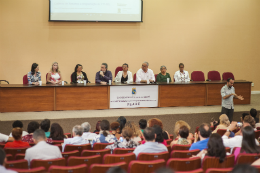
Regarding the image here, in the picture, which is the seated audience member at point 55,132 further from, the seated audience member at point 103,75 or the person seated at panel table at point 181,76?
the person seated at panel table at point 181,76

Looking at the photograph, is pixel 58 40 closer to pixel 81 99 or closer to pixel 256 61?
pixel 81 99

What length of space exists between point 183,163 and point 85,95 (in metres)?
5.47

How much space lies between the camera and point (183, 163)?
9.34 feet

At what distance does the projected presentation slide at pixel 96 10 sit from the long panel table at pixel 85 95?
327 centimetres

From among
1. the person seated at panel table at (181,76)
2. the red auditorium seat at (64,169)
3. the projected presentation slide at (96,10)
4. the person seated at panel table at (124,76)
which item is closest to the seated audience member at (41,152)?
the red auditorium seat at (64,169)

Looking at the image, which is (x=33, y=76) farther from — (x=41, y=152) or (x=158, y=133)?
(x=158, y=133)

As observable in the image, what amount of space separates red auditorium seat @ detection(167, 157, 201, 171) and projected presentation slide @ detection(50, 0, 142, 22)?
821 centimetres

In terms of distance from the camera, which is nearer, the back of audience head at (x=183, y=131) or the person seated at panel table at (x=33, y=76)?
the back of audience head at (x=183, y=131)

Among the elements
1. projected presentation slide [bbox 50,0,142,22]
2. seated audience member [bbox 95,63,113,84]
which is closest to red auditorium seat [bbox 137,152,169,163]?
seated audience member [bbox 95,63,113,84]

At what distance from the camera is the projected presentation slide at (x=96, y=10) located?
9883 mm

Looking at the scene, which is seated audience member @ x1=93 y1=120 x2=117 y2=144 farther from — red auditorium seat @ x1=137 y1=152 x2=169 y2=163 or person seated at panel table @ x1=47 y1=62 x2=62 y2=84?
person seated at panel table @ x1=47 y1=62 x2=62 y2=84

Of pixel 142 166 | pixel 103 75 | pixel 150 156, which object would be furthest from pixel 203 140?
pixel 103 75

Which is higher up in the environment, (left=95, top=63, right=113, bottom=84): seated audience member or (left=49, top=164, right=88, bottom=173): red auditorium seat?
(left=95, top=63, right=113, bottom=84): seated audience member

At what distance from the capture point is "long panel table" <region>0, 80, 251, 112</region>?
24.8ft
